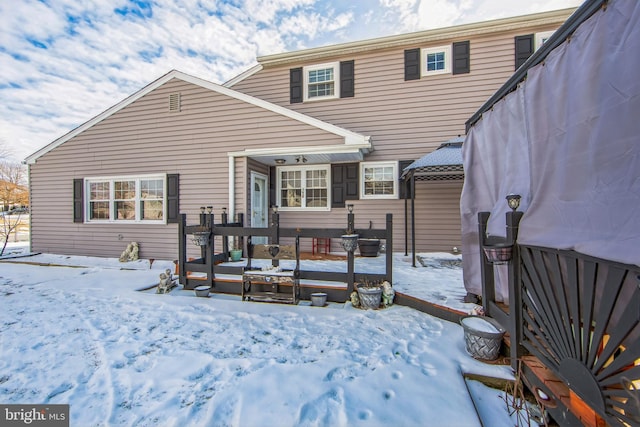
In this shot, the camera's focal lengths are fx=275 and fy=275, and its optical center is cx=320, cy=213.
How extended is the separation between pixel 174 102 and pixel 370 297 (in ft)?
21.9

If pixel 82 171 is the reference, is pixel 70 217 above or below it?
below

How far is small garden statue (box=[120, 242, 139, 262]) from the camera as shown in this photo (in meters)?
7.08

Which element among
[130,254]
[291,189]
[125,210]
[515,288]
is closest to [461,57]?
[291,189]

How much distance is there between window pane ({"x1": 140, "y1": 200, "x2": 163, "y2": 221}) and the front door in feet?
8.12

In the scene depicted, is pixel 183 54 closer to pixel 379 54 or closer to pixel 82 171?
pixel 82 171

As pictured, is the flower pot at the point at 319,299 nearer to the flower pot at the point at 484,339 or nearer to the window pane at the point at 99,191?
the flower pot at the point at 484,339

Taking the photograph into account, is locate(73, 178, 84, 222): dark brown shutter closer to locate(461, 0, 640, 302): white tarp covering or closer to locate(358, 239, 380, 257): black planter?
locate(358, 239, 380, 257): black planter

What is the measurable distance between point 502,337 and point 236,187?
18.8ft

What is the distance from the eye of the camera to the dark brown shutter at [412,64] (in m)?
7.11

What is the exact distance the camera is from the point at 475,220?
3.14 m

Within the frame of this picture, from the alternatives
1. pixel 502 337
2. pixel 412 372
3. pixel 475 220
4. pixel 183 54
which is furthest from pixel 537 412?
pixel 183 54

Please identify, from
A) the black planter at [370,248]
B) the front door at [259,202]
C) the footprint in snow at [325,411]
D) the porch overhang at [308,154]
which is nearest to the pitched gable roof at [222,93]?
the porch overhang at [308,154]

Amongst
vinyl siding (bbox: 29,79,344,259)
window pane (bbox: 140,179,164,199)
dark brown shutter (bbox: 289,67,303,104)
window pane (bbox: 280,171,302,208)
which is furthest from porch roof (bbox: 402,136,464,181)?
window pane (bbox: 140,179,164,199)

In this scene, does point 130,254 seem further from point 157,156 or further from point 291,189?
point 291,189
